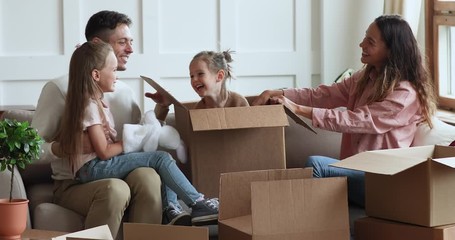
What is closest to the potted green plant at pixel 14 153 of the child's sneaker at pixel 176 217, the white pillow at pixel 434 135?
the child's sneaker at pixel 176 217

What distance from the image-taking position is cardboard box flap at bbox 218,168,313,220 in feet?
9.80

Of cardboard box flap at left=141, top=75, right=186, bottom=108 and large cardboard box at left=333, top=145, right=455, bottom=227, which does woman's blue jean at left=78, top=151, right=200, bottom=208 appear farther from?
large cardboard box at left=333, top=145, right=455, bottom=227

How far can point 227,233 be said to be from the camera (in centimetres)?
296

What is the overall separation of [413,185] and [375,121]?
0.73m

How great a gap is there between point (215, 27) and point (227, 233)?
3.07 meters

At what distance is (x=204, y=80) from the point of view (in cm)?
367

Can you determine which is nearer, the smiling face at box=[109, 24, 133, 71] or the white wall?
the smiling face at box=[109, 24, 133, 71]

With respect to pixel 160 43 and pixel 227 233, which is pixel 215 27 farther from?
pixel 227 233

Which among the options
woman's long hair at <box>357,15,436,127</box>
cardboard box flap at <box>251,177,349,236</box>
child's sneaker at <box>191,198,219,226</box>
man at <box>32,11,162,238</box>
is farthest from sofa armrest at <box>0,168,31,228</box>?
woman's long hair at <box>357,15,436,127</box>

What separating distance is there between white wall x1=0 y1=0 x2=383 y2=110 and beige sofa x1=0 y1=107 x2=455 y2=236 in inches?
74.2

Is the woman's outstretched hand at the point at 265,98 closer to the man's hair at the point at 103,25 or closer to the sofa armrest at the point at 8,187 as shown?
the man's hair at the point at 103,25

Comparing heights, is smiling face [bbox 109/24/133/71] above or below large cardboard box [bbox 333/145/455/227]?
above

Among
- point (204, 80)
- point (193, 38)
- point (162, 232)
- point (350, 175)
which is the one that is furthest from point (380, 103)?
point (193, 38)

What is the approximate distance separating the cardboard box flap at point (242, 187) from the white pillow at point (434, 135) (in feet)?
2.57
